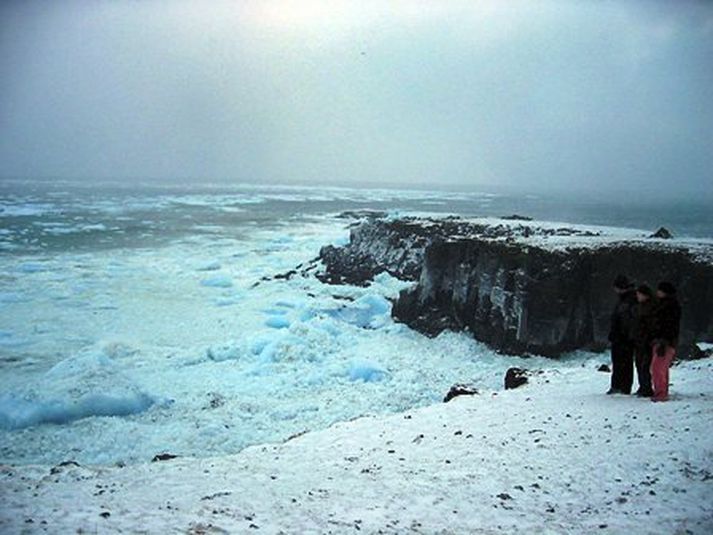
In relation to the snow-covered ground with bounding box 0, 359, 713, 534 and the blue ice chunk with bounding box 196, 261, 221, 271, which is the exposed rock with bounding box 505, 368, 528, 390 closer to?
the snow-covered ground with bounding box 0, 359, 713, 534

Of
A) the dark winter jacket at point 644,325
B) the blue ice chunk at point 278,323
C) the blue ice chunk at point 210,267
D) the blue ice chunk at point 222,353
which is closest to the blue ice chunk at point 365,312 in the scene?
the blue ice chunk at point 278,323

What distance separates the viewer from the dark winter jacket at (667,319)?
8.93m

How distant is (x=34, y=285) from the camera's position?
33625mm

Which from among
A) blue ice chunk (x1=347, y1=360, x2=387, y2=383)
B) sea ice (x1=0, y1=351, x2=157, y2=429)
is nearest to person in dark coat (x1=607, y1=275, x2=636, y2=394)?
blue ice chunk (x1=347, y1=360, x2=387, y2=383)

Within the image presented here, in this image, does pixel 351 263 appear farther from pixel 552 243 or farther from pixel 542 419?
pixel 542 419

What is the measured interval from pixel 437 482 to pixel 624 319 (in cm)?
517

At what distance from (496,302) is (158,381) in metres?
14.5

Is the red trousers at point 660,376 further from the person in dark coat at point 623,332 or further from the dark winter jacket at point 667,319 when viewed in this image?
the person in dark coat at point 623,332

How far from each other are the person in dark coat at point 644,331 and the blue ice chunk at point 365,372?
34.4 feet

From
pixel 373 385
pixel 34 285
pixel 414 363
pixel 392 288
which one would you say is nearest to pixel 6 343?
pixel 34 285

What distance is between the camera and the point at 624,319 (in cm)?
968

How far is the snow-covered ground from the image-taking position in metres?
5.73

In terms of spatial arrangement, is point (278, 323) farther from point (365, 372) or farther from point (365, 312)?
point (365, 372)

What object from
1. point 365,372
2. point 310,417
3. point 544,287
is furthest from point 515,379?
point 544,287
